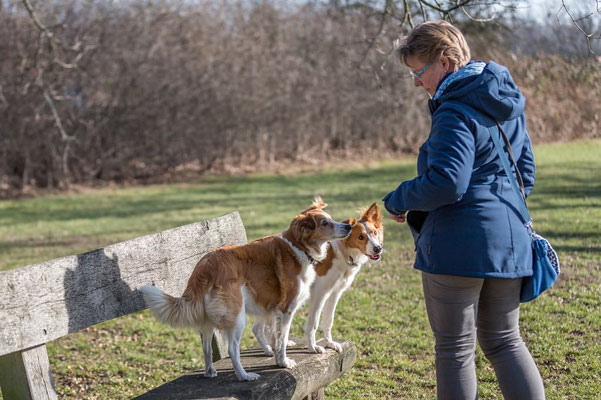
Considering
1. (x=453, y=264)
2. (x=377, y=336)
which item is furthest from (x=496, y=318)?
(x=377, y=336)

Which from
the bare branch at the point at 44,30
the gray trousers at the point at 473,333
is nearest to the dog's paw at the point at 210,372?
the gray trousers at the point at 473,333

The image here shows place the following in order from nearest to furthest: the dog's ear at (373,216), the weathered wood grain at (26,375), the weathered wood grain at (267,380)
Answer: the weathered wood grain at (26,375)
the weathered wood grain at (267,380)
the dog's ear at (373,216)

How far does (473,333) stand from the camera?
115 inches

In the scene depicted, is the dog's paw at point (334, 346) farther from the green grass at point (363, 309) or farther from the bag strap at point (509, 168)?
the bag strap at point (509, 168)

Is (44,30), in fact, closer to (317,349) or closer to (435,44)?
(317,349)

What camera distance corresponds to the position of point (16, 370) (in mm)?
2822

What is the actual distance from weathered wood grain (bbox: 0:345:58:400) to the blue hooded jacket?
1730 millimetres

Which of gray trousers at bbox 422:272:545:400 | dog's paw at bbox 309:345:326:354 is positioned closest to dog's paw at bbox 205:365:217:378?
dog's paw at bbox 309:345:326:354

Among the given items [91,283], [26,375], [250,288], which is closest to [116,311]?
[91,283]

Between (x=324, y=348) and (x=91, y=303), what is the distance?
1461mm

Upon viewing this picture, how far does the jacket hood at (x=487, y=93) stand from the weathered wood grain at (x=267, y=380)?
1.58m

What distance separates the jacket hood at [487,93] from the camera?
2.77 meters

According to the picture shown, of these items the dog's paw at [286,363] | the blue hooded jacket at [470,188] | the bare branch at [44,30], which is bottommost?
the dog's paw at [286,363]

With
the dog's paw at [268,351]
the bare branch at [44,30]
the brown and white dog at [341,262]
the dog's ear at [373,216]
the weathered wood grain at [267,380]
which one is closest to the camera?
the weathered wood grain at [267,380]
